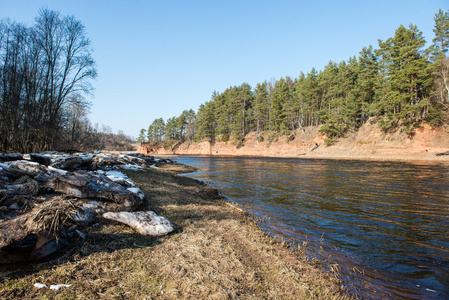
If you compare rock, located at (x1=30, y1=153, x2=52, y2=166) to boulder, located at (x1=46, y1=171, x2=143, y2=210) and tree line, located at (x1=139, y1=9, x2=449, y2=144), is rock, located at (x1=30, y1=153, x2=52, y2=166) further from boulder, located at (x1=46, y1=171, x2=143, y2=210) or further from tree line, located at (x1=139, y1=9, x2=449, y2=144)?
tree line, located at (x1=139, y1=9, x2=449, y2=144)

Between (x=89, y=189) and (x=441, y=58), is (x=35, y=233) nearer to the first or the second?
(x=89, y=189)

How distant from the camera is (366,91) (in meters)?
41.4

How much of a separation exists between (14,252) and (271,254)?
150 inches

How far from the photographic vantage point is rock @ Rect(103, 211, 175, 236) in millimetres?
4161

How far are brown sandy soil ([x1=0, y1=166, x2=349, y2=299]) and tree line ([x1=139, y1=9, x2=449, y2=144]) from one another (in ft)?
123

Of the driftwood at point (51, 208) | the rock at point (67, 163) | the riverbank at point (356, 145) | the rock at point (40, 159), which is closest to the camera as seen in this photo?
the driftwood at point (51, 208)

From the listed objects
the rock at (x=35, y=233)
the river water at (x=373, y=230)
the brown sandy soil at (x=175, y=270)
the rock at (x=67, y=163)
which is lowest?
the river water at (x=373, y=230)

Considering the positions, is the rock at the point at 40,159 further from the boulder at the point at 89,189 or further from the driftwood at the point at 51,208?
the boulder at the point at 89,189

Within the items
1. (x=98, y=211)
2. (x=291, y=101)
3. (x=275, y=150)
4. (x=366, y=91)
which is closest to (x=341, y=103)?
(x=366, y=91)

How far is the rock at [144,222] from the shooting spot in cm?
416

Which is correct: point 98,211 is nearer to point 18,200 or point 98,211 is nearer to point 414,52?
point 18,200

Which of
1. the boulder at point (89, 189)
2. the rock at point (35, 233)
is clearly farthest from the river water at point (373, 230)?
the rock at point (35, 233)

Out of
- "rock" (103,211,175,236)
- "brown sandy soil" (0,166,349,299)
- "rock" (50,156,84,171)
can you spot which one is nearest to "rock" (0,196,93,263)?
"brown sandy soil" (0,166,349,299)

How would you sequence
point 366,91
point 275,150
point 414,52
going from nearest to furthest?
1. point 414,52
2. point 366,91
3. point 275,150
